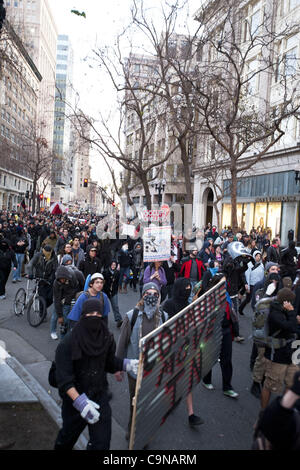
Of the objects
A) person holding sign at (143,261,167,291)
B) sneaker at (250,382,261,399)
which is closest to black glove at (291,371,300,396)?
sneaker at (250,382,261,399)

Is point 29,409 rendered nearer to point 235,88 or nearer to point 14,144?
point 235,88

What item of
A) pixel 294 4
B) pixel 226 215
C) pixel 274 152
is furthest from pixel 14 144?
pixel 294 4

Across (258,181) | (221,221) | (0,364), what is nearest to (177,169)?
(221,221)

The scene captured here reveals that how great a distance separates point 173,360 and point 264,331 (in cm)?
152

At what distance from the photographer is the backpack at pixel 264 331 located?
4.43m

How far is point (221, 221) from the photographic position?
3519 centimetres

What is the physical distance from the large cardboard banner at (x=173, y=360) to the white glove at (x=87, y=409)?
32 centimetres

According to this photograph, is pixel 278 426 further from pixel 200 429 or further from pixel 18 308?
pixel 18 308

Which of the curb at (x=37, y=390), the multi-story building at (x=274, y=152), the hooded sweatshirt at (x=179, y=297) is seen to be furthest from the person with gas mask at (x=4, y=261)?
the multi-story building at (x=274, y=152)

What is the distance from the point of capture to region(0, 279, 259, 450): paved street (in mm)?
4078

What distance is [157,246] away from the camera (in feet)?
29.6

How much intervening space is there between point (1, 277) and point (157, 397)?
8089 millimetres

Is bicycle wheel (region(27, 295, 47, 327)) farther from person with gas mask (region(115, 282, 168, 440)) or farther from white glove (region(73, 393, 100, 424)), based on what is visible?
white glove (region(73, 393, 100, 424))

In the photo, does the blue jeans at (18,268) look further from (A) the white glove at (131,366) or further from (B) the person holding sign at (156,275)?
(A) the white glove at (131,366)
